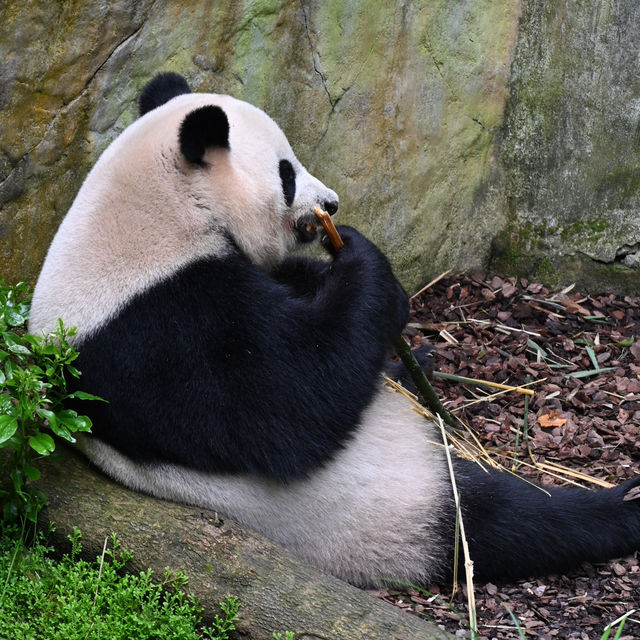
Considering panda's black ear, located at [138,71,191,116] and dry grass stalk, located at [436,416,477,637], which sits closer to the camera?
dry grass stalk, located at [436,416,477,637]

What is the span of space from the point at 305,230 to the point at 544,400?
1.91 metres

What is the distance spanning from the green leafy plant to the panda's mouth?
1067 millimetres

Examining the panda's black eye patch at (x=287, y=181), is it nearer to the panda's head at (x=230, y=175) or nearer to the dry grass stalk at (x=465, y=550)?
the panda's head at (x=230, y=175)

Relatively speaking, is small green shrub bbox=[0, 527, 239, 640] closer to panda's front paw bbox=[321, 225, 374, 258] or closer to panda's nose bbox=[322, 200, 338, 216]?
panda's front paw bbox=[321, 225, 374, 258]

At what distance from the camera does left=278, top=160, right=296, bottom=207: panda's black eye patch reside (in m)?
3.58

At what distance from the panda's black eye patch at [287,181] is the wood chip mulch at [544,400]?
5.50 feet

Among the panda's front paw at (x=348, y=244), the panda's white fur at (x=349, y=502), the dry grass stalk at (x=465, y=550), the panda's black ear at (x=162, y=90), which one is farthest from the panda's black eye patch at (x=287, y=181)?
the dry grass stalk at (x=465, y=550)

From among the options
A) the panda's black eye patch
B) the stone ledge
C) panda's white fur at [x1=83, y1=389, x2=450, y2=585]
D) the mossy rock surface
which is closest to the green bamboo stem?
panda's white fur at [x1=83, y1=389, x2=450, y2=585]

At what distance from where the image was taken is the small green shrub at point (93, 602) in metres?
2.88

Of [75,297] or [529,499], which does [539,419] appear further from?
[75,297]

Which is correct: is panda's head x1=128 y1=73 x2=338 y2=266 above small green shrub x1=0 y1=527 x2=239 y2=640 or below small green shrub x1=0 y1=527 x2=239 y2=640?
above

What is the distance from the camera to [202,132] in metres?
3.24

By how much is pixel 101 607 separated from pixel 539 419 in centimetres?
261

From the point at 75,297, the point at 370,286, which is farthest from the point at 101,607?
the point at 370,286
